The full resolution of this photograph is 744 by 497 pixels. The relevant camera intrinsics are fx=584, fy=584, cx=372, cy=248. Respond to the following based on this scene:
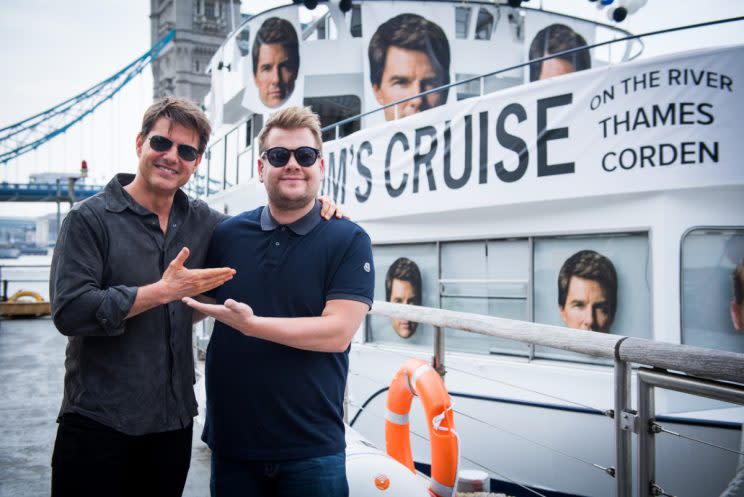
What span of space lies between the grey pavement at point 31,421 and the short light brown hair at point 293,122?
206 centimetres

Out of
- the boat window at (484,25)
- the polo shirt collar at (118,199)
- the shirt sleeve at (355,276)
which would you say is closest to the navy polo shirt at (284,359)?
the shirt sleeve at (355,276)

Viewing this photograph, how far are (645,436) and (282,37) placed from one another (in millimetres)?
7602

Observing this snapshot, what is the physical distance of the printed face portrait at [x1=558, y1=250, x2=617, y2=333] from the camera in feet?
15.1

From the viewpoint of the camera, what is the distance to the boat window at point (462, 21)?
8.61 m

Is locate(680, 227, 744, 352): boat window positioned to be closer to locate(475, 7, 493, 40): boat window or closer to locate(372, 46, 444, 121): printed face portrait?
locate(372, 46, 444, 121): printed face portrait

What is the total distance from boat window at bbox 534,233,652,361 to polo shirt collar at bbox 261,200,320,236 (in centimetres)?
337

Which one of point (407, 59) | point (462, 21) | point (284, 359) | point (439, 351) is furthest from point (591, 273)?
point (462, 21)

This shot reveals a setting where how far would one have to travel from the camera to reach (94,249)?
175 cm

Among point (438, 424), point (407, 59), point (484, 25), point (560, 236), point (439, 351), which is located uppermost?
point (484, 25)

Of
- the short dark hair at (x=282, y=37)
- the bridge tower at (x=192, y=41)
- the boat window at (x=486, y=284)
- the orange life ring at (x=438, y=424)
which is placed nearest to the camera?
the orange life ring at (x=438, y=424)

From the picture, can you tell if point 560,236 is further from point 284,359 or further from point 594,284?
point 284,359

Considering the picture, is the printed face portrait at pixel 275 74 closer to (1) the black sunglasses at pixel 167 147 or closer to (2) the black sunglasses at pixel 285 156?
(1) the black sunglasses at pixel 167 147

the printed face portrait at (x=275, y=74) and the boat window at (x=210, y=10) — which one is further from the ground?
the boat window at (x=210, y=10)

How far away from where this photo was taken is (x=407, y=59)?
801cm
